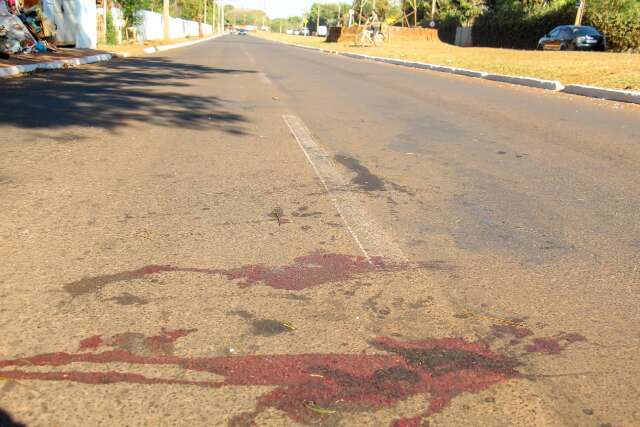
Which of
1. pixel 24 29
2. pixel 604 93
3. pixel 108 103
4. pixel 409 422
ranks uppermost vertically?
pixel 24 29

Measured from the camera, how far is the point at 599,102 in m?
13.2

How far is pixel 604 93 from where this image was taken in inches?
555

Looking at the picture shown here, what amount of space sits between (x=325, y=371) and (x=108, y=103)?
8.44 m

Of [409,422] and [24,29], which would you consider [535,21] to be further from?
[409,422]

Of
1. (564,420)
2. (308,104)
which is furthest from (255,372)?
(308,104)

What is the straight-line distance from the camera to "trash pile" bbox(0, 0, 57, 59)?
18.1 metres

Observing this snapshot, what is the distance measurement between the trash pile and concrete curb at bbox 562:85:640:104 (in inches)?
580

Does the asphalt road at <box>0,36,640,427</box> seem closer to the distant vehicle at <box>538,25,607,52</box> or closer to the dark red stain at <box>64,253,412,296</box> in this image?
the dark red stain at <box>64,253,412,296</box>

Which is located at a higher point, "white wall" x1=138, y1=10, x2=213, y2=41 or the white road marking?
"white wall" x1=138, y1=10, x2=213, y2=41

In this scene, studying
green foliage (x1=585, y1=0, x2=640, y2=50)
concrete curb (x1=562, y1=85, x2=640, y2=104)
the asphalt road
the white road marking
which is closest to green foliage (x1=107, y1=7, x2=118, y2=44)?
concrete curb (x1=562, y1=85, x2=640, y2=104)

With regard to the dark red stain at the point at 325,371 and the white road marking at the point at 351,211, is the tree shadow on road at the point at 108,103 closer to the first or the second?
the white road marking at the point at 351,211

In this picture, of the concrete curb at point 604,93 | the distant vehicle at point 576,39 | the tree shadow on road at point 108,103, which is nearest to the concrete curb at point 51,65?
the tree shadow on road at point 108,103

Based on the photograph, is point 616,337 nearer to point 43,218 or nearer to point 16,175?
point 43,218

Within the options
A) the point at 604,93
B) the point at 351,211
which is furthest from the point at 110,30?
the point at 351,211
